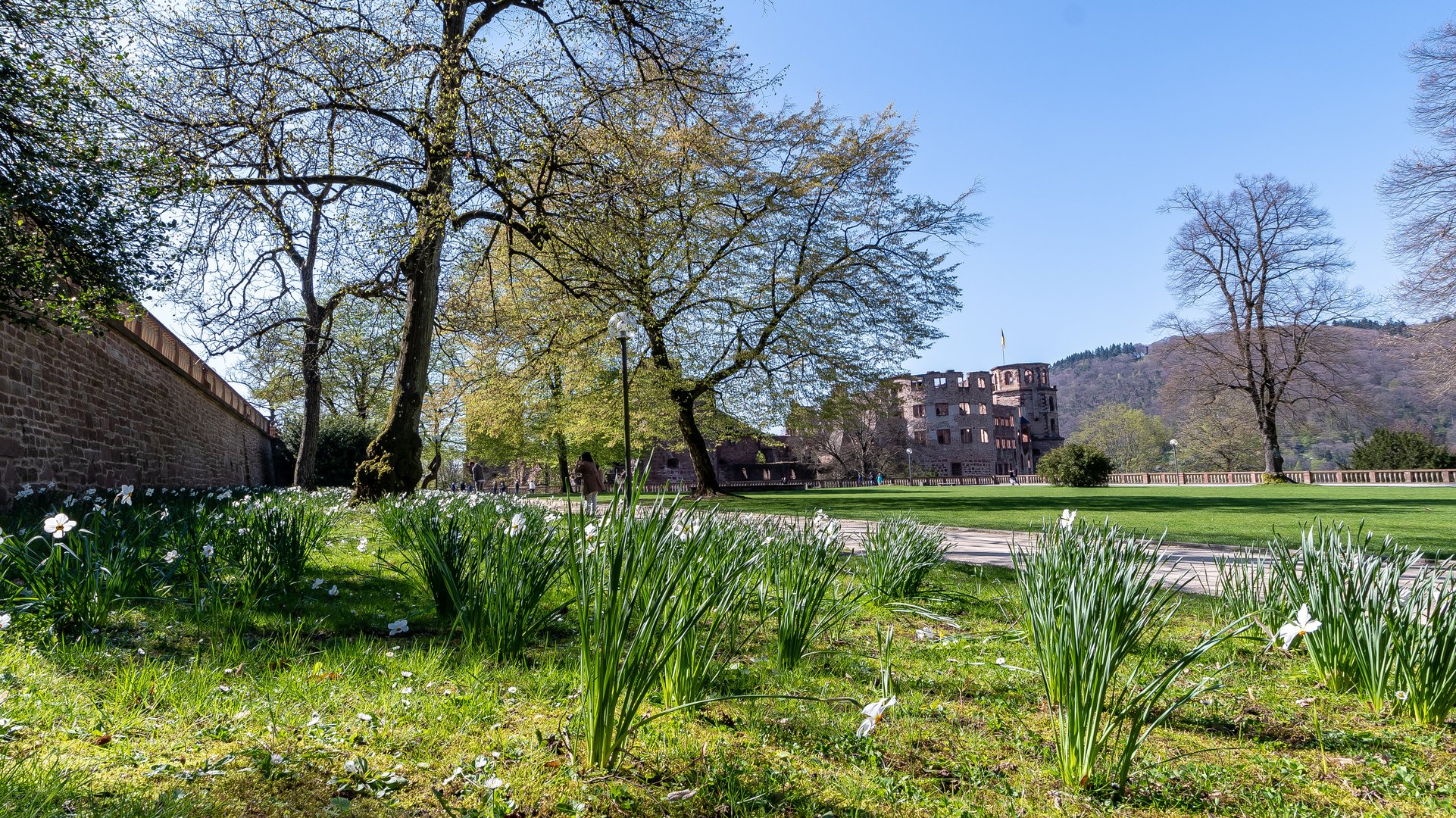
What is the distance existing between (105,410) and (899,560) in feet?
38.4

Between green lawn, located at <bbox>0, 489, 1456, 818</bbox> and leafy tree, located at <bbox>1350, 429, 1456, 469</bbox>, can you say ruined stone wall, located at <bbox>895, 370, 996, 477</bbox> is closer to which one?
leafy tree, located at <bbox>1350, 429, 1456, 469</bbox>

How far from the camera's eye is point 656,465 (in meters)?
53.9

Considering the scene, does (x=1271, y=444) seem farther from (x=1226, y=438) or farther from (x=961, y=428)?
(x=961, y=428)

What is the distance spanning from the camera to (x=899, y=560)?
169 inches

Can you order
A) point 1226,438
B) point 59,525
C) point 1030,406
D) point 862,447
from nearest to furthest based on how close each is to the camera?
1. point 59,525
2. point 1226,438
3. point 862,447
4. point 1030,406

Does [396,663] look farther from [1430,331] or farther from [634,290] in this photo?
[1430,331]

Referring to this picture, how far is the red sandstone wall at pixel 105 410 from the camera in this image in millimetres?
7773

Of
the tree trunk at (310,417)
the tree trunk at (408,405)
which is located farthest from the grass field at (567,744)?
the tree trunk at (310,417)

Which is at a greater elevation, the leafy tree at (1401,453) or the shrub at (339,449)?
the shrub at (339,449)

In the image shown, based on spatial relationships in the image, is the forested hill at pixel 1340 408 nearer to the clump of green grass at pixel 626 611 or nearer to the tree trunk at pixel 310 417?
the clump of green grass at pixel 626 611

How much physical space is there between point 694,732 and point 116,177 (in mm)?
7732

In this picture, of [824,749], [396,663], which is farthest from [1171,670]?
[396,663]

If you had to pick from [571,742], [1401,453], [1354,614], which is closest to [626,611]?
[571,742]

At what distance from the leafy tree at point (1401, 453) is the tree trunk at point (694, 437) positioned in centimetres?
2834
